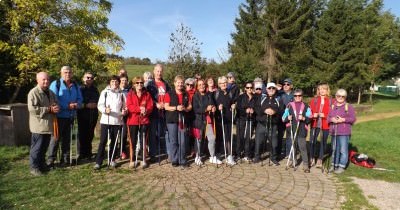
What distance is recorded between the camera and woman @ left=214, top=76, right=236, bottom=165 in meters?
8.34

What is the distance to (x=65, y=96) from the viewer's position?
755 cm

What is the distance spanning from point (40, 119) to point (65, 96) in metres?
0.86

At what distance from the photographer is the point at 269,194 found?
612 centimetres

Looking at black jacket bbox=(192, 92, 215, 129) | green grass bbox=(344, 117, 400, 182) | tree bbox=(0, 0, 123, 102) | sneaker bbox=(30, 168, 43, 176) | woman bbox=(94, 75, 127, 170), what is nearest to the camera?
sneaker bbox=(30, 168, 43, 176)

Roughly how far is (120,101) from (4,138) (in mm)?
4055

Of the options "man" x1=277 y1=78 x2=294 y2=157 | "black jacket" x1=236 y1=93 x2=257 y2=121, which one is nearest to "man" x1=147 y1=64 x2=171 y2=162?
"black jacket" x1=236 y1=93 x2=257 y2=121

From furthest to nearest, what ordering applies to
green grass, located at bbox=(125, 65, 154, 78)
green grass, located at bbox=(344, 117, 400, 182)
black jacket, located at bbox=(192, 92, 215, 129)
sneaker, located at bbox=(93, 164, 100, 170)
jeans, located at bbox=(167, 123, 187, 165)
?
green grass, located at bbox=(125, 65, 154, 78), black jacket, located at bbox=(192, 92, 215, 129), jeans, located at bbox=(167, 123, 187, 165), green grass, located at bbox=(344, 117, 400, 182), sneaker, located at bbox=(93, 164, 100, 170)

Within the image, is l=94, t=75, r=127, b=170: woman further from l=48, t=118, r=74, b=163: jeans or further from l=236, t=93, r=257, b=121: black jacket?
l=236, t=93, r=257, b=121: black jacket

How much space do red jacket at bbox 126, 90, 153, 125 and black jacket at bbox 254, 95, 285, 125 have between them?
2609mm

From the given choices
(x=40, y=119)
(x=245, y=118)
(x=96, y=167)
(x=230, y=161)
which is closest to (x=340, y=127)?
(x=245, y=118)

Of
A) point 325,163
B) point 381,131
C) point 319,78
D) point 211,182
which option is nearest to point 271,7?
point 319,78

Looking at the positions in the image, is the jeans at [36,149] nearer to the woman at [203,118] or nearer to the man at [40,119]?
the man at [40,119]

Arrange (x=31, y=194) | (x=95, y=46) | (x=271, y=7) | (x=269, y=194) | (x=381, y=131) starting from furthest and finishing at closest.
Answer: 1. (x=271, y=7)
2. (x=381, y=131)
3. (x=95, y=46)
4. (x=269, y=194)
5. (x=31, y=194)

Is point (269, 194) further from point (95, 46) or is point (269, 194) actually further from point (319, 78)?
point (319, 78)
